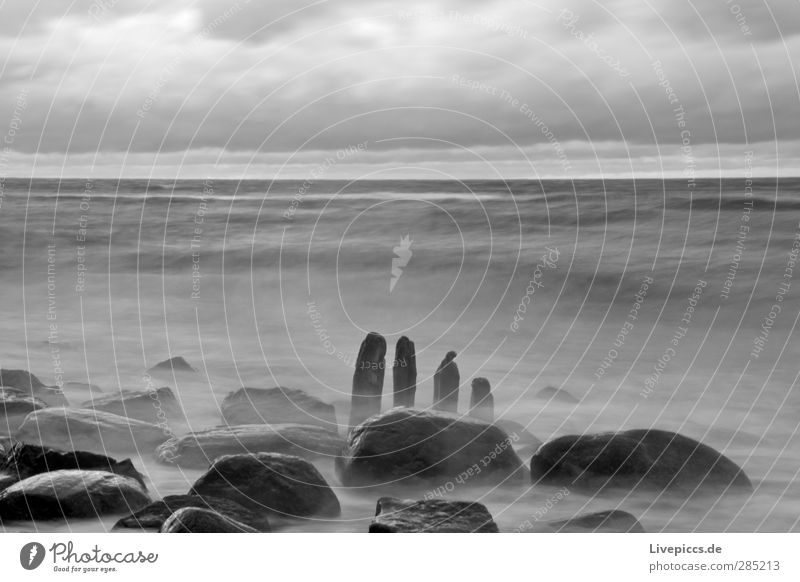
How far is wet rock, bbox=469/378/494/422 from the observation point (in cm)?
816

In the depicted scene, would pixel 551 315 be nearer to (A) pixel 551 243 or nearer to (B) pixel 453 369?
(A) pixel 551 243

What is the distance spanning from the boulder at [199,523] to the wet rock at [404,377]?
2.23 metres

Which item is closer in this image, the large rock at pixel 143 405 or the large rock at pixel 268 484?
the large rock at pixel 268 484

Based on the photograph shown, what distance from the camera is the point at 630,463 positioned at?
23.3ft

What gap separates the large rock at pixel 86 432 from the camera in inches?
299

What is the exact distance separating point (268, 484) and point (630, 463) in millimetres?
3032

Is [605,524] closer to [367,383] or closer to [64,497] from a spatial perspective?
[367,383]

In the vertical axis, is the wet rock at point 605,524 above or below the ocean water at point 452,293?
below

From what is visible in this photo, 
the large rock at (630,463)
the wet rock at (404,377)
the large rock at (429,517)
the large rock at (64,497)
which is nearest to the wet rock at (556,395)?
the wet rock at (404,377)

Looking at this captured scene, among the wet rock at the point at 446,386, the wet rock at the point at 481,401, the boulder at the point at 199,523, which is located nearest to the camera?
the boulder at the point at 199,523

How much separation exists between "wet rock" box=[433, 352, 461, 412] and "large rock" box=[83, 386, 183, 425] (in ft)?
8.54

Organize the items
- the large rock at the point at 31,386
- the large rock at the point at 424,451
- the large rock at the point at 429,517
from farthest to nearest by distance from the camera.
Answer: the large rock at the point at 31,386
the large rock at the point at 424,451
the large rock at the point at 429,517

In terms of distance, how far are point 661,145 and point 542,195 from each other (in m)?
2.00

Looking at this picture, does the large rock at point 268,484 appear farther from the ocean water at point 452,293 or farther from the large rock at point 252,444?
the ocean water at point 452,293
